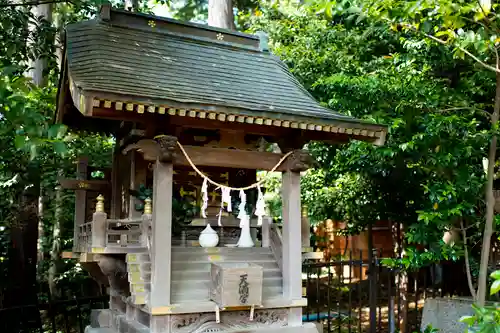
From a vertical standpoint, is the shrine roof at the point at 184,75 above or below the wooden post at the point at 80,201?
above

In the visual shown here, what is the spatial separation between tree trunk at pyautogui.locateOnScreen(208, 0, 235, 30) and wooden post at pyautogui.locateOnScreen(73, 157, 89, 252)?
21.8 ft

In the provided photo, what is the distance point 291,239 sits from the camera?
735 cm

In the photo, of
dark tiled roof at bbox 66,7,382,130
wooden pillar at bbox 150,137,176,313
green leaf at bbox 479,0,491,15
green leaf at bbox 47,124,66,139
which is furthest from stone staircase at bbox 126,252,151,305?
green leaf at bbox 479,0,491,15

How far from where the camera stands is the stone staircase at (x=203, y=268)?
22.2 feet

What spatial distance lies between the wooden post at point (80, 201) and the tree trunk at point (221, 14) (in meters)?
6.65

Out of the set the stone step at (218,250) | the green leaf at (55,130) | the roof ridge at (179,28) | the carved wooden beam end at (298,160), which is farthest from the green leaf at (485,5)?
the green leaf at (55,130)

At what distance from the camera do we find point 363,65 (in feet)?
35.9

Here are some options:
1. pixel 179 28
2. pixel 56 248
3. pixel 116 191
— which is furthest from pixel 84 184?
pixel 56 248

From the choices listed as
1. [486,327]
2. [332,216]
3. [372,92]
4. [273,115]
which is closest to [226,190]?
[273,115]

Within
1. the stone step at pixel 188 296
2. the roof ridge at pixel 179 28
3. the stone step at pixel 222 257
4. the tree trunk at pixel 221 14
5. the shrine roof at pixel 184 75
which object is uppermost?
the tree trunk at pixel 221 14

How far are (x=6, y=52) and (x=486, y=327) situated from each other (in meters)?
8.05

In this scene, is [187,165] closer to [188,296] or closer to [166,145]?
[166,145]

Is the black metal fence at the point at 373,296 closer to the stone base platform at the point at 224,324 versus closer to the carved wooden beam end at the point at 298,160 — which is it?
the stone base platform at the point at 224,324

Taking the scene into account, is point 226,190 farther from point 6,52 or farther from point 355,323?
point 355,323
